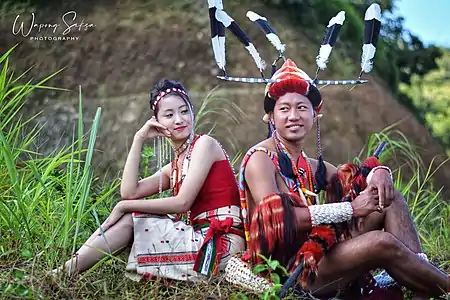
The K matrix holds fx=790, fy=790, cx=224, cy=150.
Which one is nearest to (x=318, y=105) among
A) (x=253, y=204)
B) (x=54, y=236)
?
(x=253, y=204)

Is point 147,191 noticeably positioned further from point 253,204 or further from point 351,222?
point 351,222

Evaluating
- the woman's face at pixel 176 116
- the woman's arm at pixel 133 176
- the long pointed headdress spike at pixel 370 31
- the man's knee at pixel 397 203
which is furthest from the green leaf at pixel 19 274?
the long pointed headdress spike at pixel 370 31

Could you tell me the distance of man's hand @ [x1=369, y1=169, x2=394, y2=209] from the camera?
3.12 m

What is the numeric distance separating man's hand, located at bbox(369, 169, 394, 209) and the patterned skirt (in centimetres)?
74

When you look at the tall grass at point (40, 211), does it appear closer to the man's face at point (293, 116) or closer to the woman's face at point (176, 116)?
the woman's face at point (176, 116)

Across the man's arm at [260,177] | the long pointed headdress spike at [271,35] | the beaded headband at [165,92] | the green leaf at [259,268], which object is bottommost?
the green leaf at [259,268]

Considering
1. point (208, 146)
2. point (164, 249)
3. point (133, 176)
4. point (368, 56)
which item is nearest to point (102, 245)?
point (164, 249)

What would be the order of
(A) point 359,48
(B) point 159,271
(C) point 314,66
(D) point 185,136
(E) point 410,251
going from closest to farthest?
(E) point 410,251, (B) point 159,271, (D) point 185,136, (C) point 314,66, (A) point 359,48

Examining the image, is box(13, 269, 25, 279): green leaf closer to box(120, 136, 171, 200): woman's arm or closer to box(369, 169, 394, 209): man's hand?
box(120, 136, 171, 200): woman's arm

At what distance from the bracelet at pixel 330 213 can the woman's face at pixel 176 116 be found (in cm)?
77

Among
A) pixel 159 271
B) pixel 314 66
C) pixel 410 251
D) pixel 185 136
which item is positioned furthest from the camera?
pixel 314 66

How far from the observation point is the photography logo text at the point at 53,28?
6215 mm

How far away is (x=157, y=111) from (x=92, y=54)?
2.62m

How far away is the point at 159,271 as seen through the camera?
339 centimetres
